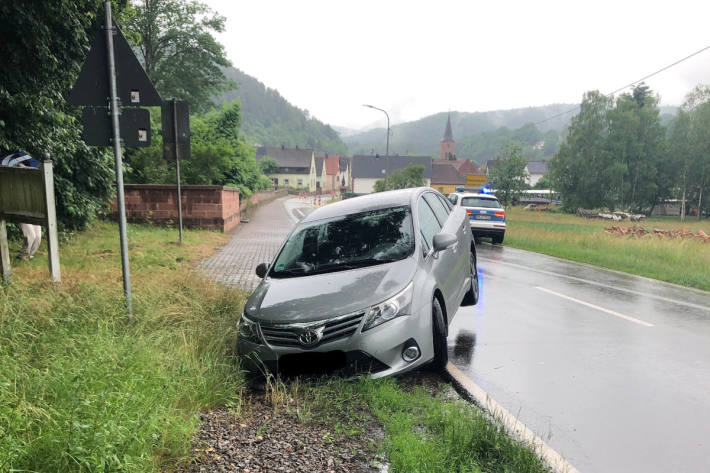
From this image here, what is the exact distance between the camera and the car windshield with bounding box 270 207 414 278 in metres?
4.61

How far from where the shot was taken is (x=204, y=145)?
19797 millimetres

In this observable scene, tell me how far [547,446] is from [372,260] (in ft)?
7.10

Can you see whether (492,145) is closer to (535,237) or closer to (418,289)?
(535,237)

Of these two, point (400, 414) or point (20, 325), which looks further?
point (20, 325)

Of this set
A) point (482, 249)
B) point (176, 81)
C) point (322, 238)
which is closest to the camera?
point (322, 238)

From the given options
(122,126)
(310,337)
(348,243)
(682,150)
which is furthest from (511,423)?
(682,150)

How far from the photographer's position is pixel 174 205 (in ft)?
53.9

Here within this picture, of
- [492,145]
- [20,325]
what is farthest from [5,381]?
[492,145]

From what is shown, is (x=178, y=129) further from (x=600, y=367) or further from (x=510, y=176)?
(x=510, y=176)

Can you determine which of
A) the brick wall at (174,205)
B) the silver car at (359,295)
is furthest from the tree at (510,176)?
the silver car at (359,295)

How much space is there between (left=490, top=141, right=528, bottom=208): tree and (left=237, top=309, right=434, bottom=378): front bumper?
38751 millimetres

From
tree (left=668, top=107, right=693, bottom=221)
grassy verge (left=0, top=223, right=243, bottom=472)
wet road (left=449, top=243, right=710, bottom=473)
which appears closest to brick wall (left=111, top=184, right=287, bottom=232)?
grassy verge (left=0, top=223, right=243, bottom=472)

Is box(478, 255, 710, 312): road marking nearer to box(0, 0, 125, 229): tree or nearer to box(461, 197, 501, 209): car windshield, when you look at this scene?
box(461, 197, 501, 209): car windshield

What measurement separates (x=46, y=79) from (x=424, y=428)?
29.1 feet
